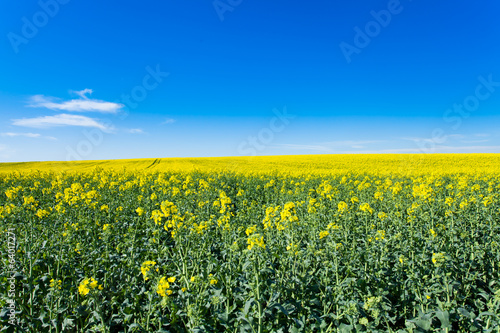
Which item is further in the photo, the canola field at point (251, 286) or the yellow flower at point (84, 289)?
the canola field at point (251, 286)

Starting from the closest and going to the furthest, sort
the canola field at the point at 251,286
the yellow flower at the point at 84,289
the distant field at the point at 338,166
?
the yellow flower at the point at 84,289 → the canola field at the point at 251,286 → the distant field at the point at 338,166

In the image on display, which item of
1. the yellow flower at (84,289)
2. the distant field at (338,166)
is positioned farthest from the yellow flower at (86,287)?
the distant field at (338,166)

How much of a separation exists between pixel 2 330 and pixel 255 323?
3092 millimetres

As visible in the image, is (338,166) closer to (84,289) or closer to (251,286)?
(251,286)

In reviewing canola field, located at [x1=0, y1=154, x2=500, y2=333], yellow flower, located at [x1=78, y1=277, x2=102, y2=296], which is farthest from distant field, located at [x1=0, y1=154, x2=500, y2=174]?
yellow flower, located at [x1=78, y1=277, x2=102, y2=296]

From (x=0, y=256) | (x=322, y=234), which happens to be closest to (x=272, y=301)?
(x=322, y=234)

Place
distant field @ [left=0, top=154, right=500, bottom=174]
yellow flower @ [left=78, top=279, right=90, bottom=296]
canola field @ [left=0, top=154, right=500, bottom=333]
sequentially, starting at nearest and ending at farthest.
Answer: yellow flower @ [left=78, top=279, right=90, bottom=296], canola field @ [left=0, top=154, right=500, bottom=333], distant field @ [left=0, top=154, right=500, bottom=174]

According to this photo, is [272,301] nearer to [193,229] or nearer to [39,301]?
[193,229]

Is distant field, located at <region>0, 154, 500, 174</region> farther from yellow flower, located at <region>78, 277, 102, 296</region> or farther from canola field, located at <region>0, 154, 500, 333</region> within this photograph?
yellow flower, located at <region>78, 277, 102, 296</region>

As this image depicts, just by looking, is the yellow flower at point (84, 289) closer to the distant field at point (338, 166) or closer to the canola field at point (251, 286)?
the canola field at point (251, 286)

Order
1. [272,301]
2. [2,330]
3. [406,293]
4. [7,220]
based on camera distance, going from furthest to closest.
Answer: [7,220] < [406,293] < [272,301] < [2,330]

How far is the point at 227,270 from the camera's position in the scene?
4105mm

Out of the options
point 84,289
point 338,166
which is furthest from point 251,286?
point 338,166

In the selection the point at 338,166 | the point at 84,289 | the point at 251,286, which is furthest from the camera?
the point at 338,166
